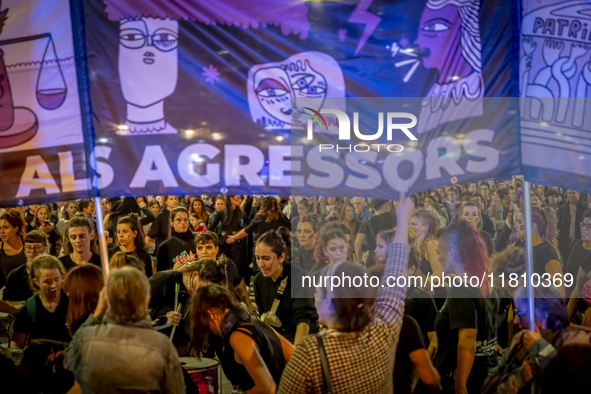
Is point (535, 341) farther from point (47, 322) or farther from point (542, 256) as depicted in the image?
point (47, 322)

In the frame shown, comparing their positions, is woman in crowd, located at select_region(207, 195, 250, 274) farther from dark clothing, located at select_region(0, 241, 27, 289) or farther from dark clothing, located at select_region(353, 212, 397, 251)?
dark clothing, located at select_region(0, 241, 27, 289)

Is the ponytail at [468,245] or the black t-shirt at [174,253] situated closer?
the ponytail at [468,245]

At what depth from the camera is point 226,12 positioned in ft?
10.5

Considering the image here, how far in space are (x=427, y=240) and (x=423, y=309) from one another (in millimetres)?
494

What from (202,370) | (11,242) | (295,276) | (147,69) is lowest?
(202,370)

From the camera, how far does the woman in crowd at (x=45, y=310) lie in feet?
10.9

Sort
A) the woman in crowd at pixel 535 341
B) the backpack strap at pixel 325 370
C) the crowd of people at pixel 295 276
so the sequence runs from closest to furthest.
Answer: the backpack strap at pixel 325 370 < the woman in crowd at pixel 535 341 < the crowd of people at pixel 295 276

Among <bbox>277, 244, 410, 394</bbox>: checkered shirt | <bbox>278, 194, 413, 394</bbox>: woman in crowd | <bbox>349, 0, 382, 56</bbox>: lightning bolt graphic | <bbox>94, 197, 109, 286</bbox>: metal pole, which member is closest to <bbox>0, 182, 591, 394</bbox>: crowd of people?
<bbox>94, 197, 109, 286</bbox>: metal pole

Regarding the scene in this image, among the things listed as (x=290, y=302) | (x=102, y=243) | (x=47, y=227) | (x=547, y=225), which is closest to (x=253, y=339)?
(x=290, y=302)

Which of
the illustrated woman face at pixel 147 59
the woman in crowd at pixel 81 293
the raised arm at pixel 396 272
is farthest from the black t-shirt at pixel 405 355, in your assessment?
the illustrated woman face at pixel 147 59

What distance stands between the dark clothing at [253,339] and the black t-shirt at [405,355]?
31.5 inches

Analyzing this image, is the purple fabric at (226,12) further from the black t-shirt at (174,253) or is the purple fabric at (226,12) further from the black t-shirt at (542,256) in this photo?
the black t-shirt at (542,256)

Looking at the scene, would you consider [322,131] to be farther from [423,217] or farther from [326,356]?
[326,356]

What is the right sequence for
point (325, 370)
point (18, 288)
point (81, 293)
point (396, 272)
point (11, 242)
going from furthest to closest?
point (11, 242)
point (18, 288)
point (81, 293)
point (396, 272)
point (325, 370)
